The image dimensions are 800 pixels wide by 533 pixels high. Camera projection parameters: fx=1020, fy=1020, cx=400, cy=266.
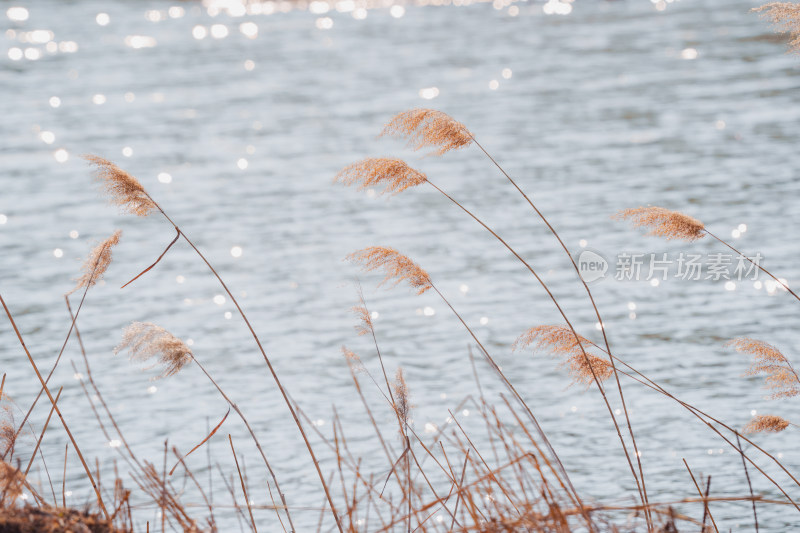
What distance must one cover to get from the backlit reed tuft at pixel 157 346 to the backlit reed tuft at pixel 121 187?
0.26 metres

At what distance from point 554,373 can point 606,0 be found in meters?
14.0

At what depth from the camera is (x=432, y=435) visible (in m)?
3.83

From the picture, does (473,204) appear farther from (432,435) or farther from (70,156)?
(70,156)

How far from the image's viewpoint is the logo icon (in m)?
5.65

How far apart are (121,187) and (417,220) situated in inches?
184

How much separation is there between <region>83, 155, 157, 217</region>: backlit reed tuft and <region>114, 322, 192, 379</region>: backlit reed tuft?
0.26m

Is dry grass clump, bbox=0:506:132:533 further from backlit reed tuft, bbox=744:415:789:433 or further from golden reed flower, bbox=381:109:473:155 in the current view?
backlit reed tuft, bbox=744:415:789:433

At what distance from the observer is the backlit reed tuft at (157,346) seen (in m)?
2.16

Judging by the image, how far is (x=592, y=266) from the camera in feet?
18.9

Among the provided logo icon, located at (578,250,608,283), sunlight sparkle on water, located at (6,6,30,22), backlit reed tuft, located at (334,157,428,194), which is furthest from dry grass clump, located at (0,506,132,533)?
sunlight sparkle on water, located at (6,6,30,22)

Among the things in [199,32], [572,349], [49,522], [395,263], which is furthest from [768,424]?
[199,32]

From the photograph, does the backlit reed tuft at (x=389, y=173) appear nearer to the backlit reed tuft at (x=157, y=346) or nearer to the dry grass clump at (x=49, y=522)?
the backlit reed tuft at (x=157, y=346)

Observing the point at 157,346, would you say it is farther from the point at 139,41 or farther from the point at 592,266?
the point at 139,41

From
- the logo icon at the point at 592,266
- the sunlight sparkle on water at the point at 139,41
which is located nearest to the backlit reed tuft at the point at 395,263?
the logo icon at the point at 592,266
